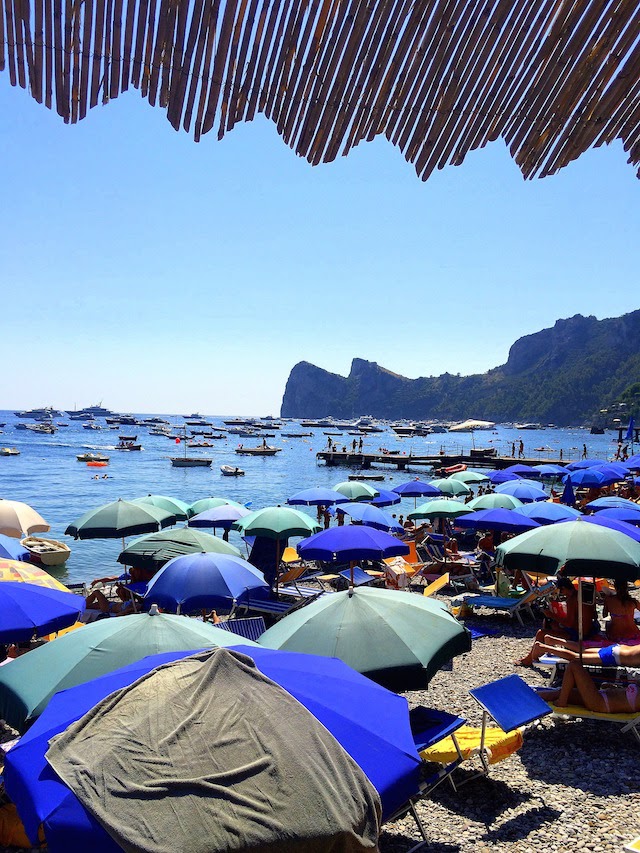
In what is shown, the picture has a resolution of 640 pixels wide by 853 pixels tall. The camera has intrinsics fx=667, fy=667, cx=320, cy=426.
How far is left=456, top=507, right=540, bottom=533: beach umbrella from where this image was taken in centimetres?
1331

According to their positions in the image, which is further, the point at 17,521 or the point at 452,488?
the point at 452,488

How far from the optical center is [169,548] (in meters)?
11.0

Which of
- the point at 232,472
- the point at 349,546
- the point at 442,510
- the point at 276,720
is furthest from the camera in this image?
the point at 232,472

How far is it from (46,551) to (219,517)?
8.02 meters

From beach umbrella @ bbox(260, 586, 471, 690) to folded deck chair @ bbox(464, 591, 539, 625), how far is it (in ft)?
19.3

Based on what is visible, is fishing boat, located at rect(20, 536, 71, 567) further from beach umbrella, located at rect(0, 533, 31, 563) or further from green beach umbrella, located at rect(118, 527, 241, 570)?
green beach umbrella, located at rect(118, 527, 241, 570)

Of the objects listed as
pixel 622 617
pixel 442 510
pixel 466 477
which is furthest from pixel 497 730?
pixel 466 477

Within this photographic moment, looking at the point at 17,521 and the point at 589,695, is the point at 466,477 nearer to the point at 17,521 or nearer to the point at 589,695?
the point at 17,521

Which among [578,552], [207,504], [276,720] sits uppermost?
[276,720]

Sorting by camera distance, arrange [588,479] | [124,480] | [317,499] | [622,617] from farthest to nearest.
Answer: [124,480] → [588,479] → [317,499] → [622,617]

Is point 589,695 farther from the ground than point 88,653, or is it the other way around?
point 88,653

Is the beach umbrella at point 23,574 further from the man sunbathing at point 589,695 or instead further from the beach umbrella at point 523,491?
the beach umbrella at point 523,491

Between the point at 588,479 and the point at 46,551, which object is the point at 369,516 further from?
the point at 588,479

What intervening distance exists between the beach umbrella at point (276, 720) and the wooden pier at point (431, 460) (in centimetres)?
4737
